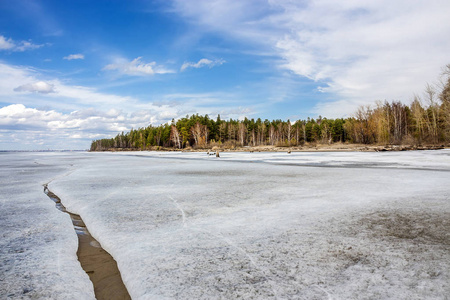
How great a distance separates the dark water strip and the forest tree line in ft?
127

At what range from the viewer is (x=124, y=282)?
6.63 ft

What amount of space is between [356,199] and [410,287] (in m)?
3.00

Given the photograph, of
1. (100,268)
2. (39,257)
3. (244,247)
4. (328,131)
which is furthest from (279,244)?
(328,131)

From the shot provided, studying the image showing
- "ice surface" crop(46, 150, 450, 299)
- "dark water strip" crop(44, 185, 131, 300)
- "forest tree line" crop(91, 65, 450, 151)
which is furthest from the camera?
"forest tree line" crop(91, 65, 450, 151)

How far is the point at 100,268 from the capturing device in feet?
7.70

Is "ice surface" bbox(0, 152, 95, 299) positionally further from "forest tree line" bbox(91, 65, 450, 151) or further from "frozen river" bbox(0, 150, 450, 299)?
"forest tree line" bbox(91, 65, 450, 151)

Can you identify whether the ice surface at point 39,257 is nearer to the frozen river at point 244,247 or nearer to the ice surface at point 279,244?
the frozen river at point 244,247

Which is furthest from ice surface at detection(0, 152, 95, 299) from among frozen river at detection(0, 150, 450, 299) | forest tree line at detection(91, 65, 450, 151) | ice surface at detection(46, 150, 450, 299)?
forest tree line at detection(91, 65, 450, 151)

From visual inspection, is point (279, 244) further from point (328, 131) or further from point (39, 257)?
point (328, 131)

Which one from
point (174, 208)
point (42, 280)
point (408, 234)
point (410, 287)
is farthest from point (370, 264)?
point (174, 208)

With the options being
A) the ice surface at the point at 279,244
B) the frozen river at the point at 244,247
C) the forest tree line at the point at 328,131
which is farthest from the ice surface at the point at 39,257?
the forest tree line at the point at 328,131

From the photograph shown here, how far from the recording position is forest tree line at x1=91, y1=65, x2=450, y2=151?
137 feet

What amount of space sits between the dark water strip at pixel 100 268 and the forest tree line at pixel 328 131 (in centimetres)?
3881

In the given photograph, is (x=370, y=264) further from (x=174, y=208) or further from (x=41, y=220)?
(x=41, y=220)
